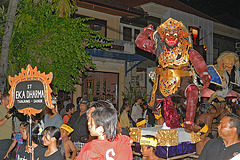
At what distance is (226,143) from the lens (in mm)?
3631

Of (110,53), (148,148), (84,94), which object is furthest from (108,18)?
(148,148)

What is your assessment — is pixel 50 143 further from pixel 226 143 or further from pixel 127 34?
pixel 127 34

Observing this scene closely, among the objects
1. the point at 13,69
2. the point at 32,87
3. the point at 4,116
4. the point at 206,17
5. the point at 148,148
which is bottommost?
the point at 148,148

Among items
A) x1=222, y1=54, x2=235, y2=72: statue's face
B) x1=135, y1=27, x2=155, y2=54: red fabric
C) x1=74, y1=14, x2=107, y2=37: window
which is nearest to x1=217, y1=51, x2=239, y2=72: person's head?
x1=222, y1=54, x2=235, y2=72: statue's face

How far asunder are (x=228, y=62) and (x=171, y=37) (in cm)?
256

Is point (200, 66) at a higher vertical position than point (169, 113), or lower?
higher

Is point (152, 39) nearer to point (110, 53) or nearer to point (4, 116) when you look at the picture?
point (4, 116)

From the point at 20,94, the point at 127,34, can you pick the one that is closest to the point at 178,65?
the point at 20,94

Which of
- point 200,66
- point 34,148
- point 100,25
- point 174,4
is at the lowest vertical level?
point 34,148

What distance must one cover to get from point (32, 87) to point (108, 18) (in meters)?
12.5

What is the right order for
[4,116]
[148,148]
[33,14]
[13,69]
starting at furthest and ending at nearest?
[13,69] → [33,14] → [4,116] → [148,148]

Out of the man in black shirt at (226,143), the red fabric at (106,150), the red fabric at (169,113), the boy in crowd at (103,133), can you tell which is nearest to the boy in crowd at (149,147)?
the red fabric at (169,113)

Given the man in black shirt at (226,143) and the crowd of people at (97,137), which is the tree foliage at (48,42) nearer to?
the crowd of people at (97,137)

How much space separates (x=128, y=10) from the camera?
15.5 meters
